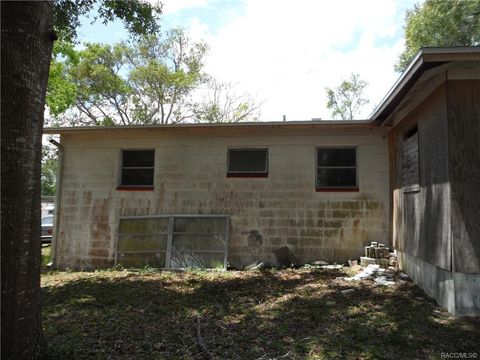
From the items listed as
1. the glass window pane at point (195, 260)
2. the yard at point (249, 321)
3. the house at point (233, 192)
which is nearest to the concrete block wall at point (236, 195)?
the house at point (233, 192)

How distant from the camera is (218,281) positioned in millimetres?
7258

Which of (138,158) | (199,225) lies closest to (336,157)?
(199,225)

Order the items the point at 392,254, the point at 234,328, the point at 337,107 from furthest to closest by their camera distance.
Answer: the point at 337,107 < the point at 392,254 < the point at 234,328

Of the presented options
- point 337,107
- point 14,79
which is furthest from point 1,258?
point 337,107

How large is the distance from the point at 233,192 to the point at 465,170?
5.20m

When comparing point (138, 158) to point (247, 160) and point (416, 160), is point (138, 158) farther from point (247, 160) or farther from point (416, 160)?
point (416, 160)

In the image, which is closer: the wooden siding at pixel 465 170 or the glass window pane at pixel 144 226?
the wooden siding at pixel 465 170

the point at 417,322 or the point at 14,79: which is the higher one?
the point at 14,79

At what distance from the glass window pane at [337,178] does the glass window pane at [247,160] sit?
1348mm

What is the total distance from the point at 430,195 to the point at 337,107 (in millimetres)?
27463

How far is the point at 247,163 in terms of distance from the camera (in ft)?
30.0

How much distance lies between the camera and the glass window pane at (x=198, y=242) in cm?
895

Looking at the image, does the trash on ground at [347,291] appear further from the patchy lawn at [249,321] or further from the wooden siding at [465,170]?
the wooden siding at [465,170]

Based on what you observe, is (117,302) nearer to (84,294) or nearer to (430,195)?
(84,294)
